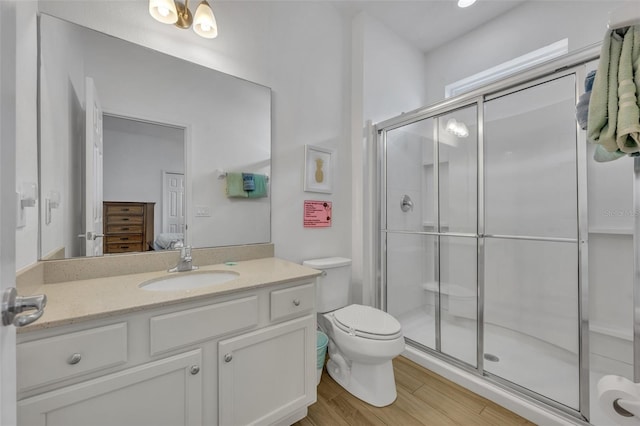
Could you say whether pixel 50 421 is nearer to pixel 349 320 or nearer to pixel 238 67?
pixel 349 320

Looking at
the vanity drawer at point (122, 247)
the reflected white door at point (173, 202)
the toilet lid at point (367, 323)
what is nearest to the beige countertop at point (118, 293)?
the vanity drawer at point (122, 247)

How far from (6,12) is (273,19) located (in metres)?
1.70

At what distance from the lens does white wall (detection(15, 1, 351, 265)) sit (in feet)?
4.56

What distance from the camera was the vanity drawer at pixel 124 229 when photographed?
127 cm

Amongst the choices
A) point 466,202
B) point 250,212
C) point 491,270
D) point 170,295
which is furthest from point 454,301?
point 170,295

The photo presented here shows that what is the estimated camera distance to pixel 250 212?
171 cm

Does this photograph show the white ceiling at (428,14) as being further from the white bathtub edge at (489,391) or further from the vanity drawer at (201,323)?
Answer: the white bathtub edge at (489,391)

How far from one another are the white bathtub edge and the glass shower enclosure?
0.07 metres

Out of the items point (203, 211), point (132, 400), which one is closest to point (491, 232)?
point (203, 211)

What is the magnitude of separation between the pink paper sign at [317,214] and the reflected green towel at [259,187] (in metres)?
0.35

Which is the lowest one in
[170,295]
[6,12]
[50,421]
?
[50,421]

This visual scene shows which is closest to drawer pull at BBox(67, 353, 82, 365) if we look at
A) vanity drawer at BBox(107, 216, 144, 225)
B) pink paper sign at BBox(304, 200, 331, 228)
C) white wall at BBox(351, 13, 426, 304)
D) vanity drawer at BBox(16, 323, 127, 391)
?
vanity drawer at BBox(16, 323, 127, 391)

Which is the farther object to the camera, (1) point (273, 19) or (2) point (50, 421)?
(1) point (273, 19)

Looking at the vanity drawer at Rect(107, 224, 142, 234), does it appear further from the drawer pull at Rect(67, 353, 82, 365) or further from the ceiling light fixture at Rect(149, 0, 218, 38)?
the ceiling light fixture at Rect(149, 0, 218, 38)
